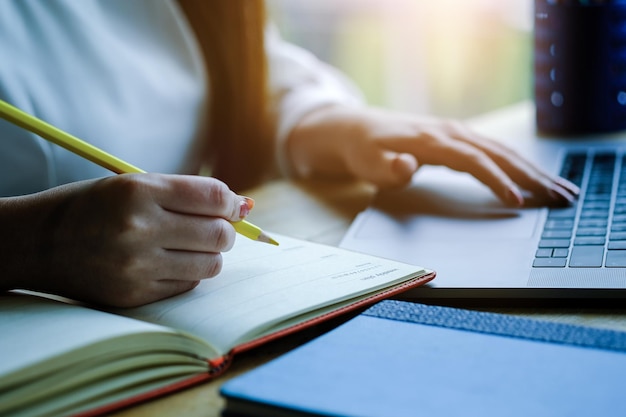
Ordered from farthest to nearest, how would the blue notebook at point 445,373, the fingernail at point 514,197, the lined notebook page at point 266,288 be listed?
the fingernail at point 514,197 → the lined notebook page at point 266,288 → the blue notebook at point 445,373

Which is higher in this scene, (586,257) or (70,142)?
(70,142)

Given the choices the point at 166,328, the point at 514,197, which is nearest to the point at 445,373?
the point at 166,328

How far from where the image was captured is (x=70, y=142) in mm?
560

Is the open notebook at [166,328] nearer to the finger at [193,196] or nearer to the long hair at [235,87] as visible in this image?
the finger at [193,196]

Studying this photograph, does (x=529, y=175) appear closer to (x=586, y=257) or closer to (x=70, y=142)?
(x=586, y=257)

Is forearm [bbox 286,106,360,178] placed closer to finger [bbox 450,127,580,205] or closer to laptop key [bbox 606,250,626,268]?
finger [bbox 450,127,580,205]

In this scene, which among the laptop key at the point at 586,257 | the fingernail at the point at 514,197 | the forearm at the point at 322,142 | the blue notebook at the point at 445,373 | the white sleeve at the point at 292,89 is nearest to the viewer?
the blue notebook at the point at 445,373

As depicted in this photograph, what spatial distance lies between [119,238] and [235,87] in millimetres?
606

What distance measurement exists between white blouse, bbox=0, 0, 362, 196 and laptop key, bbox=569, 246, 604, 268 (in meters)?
0.50

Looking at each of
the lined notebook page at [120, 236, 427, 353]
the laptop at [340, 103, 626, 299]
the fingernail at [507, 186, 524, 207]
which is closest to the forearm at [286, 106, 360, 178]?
the laptop at [340, 103, 626, 299]

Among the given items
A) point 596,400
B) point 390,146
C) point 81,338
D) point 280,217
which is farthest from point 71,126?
point 596,400

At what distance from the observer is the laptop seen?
1.84ft

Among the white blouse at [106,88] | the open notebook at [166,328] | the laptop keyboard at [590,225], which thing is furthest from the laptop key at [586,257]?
the white blouse at [106,88]

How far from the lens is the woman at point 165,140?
1.68ft
